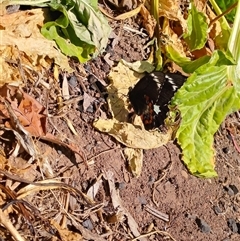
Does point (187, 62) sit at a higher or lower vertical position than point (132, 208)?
higher

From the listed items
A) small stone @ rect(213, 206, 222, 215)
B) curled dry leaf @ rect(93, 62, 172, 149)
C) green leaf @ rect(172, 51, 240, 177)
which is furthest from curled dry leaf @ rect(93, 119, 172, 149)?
small stone @ rect(213, 206, 222, 215)

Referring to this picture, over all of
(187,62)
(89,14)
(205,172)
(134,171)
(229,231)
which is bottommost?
(229,231)

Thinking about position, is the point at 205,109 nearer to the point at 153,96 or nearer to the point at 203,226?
the point at 153,96

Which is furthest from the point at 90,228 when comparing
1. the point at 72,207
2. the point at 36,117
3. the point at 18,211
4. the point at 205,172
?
the point at 205,172

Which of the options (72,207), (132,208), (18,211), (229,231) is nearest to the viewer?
(18,211)

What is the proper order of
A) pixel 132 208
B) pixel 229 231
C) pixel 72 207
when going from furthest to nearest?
pixel 229 231 → pixel 132 208 → pixel 72 207

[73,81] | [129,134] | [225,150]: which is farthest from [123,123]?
[225,150]

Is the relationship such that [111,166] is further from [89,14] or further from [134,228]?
[89,14]
